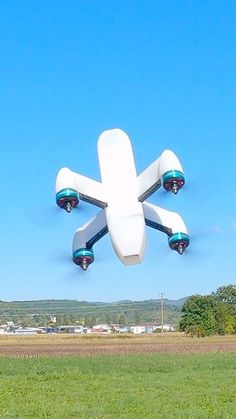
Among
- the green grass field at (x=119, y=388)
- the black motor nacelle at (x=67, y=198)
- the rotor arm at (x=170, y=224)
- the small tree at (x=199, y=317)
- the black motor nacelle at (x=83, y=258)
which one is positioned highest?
the small tree at (x=199, y=317)

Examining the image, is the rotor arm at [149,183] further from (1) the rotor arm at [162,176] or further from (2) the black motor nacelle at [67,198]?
(2) the black motor nacelle at [67,198]

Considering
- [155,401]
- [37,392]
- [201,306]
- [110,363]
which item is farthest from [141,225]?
[201,306]

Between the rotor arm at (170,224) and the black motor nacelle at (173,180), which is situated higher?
the black motor nacelle at (173,180)

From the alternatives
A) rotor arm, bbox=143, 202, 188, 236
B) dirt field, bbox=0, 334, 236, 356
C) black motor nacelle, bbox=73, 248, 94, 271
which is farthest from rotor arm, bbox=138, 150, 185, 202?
dirt field, bbox=0, 334, 236, 356

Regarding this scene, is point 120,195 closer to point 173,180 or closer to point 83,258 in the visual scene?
point 173,180

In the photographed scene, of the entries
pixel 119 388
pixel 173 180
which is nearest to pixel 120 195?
pixel 173 180

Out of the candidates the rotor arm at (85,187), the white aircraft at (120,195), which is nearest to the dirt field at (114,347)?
the white aircraft at (120,195)

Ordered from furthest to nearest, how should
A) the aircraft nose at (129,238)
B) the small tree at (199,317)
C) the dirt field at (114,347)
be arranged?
1. the small tree at (199,317)
2. the dirt field at (114,347)
3. the aircraft nose at (129,238)

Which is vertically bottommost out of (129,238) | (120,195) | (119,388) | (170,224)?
(119,388)
